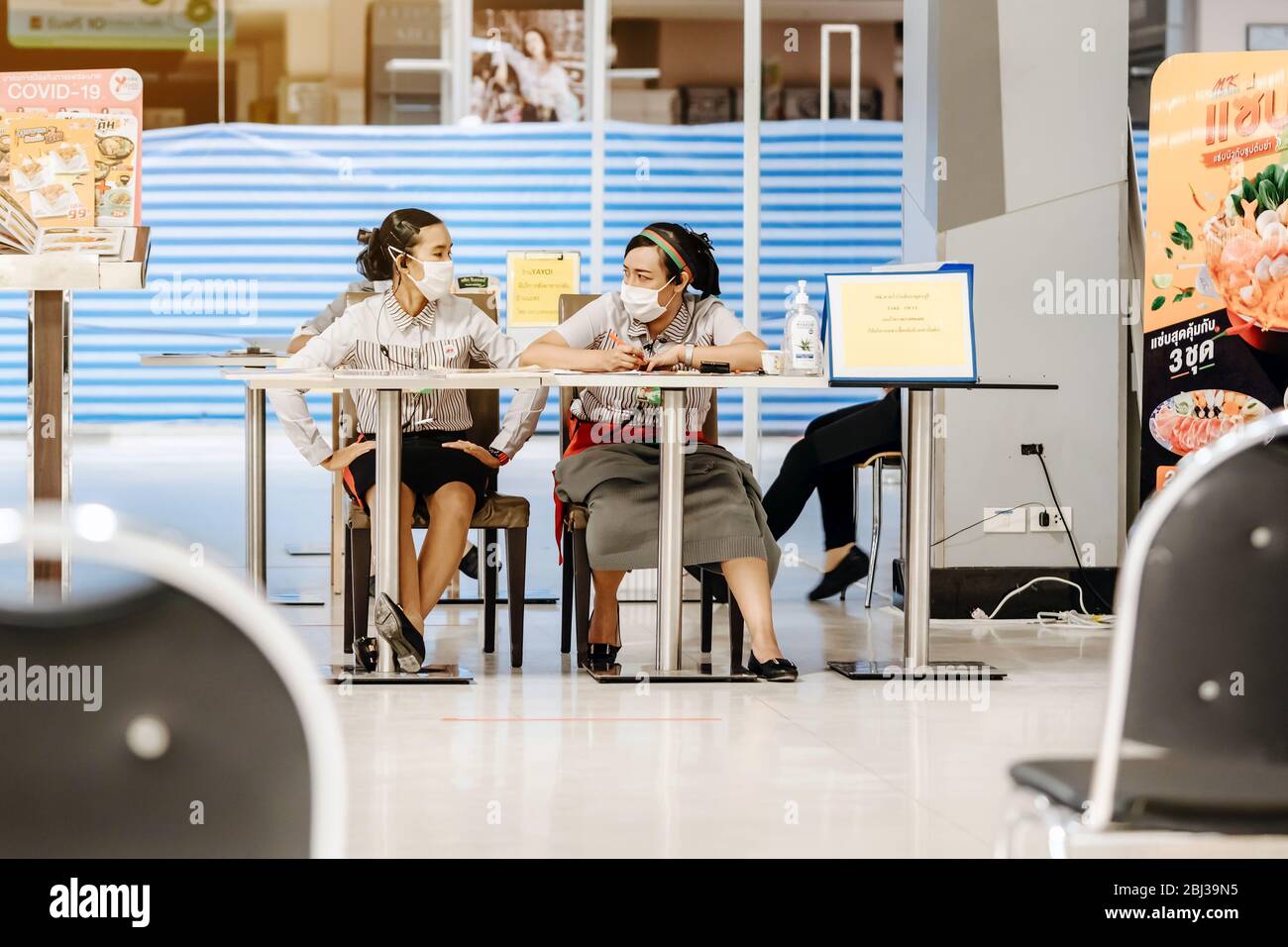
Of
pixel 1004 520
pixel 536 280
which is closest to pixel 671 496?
pixel 1004 520

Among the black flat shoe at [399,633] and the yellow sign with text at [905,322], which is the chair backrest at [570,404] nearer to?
the yellow sign with text at [905,322]

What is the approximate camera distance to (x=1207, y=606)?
1445mm

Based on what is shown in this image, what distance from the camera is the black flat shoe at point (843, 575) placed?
604 cm

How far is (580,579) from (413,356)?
0.75 m

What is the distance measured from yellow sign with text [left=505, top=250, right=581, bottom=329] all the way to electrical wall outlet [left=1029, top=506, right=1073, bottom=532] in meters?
2.05

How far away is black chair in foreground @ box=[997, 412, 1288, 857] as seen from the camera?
1.42 metres

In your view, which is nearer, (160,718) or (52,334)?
(160,718)

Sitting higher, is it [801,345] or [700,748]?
[801,345]

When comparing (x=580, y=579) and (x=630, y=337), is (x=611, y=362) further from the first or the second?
(x=580, y=579)

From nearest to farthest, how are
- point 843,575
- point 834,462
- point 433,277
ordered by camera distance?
point 433,277
point 834,462
point 843,575

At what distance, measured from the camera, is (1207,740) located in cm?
149

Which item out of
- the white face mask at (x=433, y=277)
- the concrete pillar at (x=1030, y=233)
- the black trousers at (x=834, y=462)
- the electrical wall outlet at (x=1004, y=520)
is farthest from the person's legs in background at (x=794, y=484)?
the white face mask at (x=433, y=277)

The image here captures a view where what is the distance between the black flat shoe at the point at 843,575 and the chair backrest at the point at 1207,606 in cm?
455
